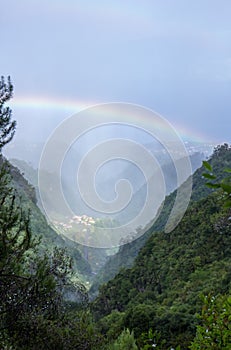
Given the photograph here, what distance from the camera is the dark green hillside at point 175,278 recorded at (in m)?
9.08

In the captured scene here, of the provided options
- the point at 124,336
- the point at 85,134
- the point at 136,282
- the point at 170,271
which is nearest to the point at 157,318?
the point at 124,336

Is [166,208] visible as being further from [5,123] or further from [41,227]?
[5,123]

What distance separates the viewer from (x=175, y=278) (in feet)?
47.6

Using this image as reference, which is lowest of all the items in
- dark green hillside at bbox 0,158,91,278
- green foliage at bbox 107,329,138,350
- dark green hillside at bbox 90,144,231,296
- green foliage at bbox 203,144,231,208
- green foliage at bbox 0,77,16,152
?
green foliage at bbox 107,329,138,350

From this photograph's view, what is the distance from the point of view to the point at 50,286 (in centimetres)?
536

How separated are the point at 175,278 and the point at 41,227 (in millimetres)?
21213

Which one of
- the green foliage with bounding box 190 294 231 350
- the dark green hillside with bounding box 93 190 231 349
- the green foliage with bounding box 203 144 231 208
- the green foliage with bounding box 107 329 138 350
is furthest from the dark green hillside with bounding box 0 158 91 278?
the green foliage with bounding box 203 144 231 208

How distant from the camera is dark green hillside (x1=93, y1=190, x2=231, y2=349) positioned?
9078 millimetres

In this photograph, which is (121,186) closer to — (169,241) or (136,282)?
(136,282)

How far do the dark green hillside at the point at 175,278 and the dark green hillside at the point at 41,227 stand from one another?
38.0 feet

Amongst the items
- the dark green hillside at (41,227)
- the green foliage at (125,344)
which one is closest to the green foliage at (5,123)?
the green foliage at (125,344)

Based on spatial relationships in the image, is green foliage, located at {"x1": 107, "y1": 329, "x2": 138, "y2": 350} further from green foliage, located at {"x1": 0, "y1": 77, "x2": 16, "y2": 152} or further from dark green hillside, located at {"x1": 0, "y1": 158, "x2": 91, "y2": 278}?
dark green hillside, located at {"x1": 0, "y1": 158, "x2": 91, "y2": 278}

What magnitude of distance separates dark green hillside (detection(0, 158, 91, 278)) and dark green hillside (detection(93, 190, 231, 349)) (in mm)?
11583

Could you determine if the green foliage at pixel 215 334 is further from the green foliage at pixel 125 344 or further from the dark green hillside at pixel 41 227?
the dark green hillside at pixel 41 227
